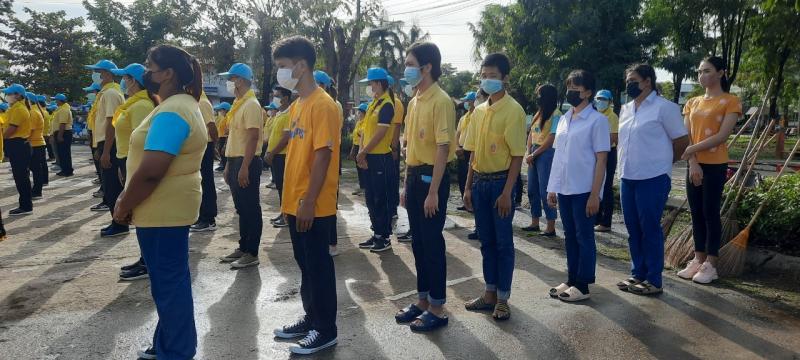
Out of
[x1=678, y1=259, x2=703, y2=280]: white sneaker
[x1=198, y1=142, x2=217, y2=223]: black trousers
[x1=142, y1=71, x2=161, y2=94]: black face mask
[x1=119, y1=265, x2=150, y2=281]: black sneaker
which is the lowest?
[x1=678, y1=259, x2=703, y2=280]: white sneaker

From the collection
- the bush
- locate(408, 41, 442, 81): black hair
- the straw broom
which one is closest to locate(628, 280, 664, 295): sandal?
the straw broom

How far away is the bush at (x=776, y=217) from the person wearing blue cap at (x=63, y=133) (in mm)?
12935

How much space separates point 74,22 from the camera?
32.9 meters

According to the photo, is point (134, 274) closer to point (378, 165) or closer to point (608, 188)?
point (378, 165)

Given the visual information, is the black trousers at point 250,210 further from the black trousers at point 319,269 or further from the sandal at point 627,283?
the sandal at point 627,283

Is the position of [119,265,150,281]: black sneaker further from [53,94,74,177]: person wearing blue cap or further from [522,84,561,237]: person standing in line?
[53,94,74,177]: person wearing blue cap

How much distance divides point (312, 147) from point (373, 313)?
4.98 feet

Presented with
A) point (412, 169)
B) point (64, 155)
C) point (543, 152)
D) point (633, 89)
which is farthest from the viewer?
point (64, 155)

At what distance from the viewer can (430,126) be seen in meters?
3.82

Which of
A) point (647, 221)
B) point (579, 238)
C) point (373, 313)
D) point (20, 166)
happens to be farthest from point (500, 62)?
point (20, 166)

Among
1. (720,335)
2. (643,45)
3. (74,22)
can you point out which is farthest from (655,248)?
(74,22)

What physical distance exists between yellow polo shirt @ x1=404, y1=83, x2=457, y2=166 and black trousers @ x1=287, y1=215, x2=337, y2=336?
78cm

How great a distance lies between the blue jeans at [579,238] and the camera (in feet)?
14.3

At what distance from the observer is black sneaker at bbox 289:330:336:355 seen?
3.39 m
